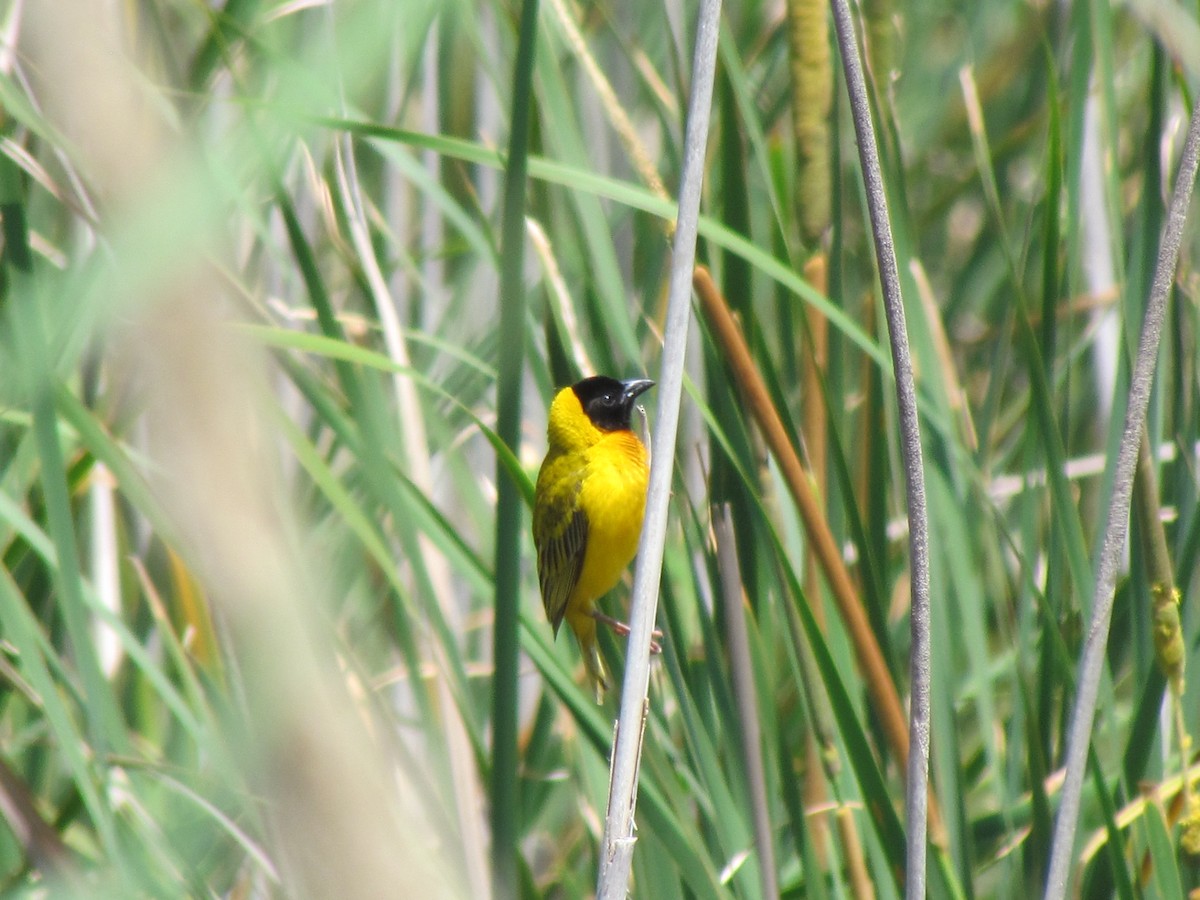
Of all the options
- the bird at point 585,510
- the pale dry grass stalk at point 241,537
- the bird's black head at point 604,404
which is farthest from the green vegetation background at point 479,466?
the bird's black head at point 604,404

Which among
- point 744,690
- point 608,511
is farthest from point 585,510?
point 744,690

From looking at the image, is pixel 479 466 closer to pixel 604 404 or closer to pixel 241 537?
pixel 604 404

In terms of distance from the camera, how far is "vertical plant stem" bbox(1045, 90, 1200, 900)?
104 cm

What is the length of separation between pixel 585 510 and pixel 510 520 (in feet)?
4.28

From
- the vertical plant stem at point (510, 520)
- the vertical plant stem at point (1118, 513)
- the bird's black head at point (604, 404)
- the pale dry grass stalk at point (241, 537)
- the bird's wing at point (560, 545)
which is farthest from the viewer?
the bird's black head at point (604, 404)

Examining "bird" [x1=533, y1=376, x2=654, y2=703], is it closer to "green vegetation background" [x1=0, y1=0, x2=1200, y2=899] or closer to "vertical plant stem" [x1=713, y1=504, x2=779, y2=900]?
"green vegetation background" [x1=0, y1=0, x2=1200, y2=899]

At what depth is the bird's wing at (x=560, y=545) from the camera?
7.15ft

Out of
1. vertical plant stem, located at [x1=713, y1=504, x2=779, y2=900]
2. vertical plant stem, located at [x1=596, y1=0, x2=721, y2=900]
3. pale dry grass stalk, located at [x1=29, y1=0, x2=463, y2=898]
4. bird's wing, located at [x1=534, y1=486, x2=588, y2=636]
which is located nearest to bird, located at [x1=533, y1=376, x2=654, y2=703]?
bird's wing, located at [x1=534, y1=486, x2=588, y2=636]

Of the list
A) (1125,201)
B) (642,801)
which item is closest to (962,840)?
(642,801)

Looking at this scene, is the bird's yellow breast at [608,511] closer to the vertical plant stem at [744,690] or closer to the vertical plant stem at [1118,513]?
the vertical plant stem at [744,690]

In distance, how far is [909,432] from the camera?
38.6 inches

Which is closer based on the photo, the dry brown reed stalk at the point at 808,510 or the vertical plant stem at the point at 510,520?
the vertical plant stem at the point at 510,520

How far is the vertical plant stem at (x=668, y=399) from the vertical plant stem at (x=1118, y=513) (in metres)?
0.39

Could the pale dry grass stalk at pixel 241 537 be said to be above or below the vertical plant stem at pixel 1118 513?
above
